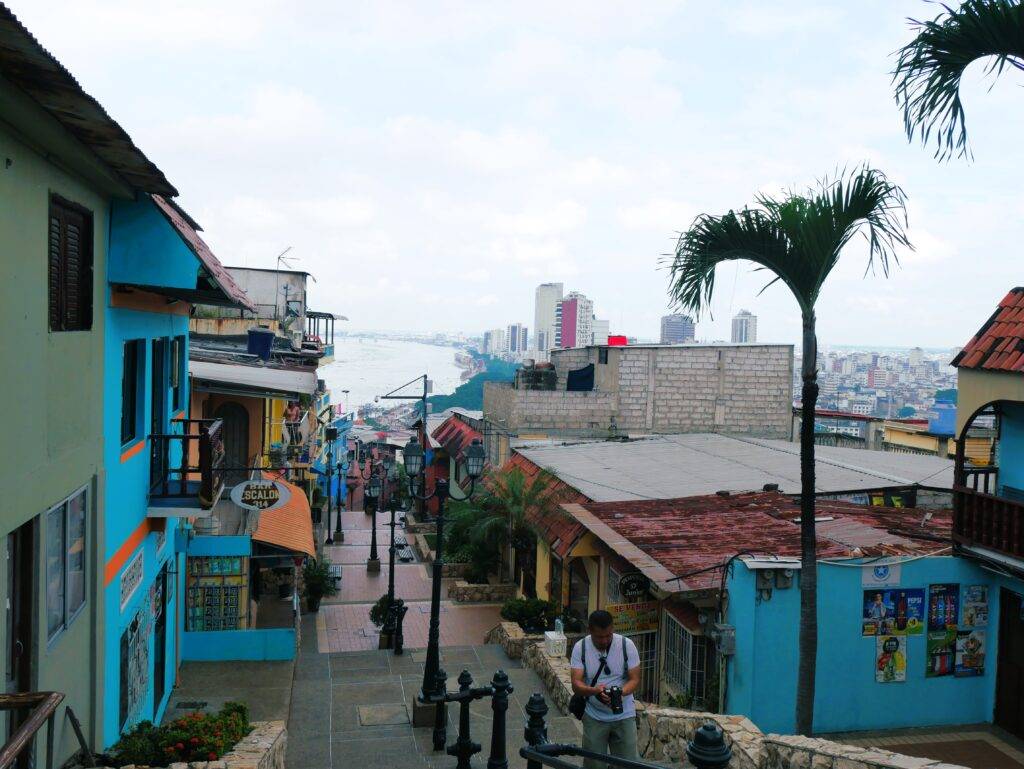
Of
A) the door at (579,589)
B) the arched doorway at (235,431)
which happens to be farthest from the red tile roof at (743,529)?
the arched doorway at (235,431)

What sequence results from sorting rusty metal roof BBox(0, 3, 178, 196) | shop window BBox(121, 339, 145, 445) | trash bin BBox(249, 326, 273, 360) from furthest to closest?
trash bin BBox(249, 326, 273, 360), shop window BBox(121, 339, 145, 445), rusty metal roof BBox(0, 3, 178, 196)

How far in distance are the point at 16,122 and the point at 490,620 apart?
18.8m

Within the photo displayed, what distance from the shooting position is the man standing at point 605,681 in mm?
7000

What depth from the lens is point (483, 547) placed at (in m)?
25.1

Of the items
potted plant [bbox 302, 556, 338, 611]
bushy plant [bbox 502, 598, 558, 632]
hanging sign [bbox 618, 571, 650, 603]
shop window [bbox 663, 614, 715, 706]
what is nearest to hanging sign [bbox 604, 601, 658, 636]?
hanging sign [bbox 618, 571, 650, 603]

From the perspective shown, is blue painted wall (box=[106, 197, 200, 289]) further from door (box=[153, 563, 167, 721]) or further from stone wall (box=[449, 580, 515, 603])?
stone wall (box=[449, 580, 515, 603])

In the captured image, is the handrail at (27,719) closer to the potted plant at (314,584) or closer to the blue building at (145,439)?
the blue building at (145,439)

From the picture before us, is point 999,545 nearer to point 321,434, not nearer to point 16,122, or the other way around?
point 16,122

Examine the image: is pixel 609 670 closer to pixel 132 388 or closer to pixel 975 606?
pixel 132 388

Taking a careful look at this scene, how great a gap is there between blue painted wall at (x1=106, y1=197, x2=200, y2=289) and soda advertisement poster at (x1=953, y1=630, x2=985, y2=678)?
442 inches

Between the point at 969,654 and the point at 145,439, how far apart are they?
1140 cm

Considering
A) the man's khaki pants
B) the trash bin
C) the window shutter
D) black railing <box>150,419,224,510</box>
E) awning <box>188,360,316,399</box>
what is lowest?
the man's khaki pants

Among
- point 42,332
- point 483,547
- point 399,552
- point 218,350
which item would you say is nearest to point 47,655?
point 42,332

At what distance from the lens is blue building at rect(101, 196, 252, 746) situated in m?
8.88
